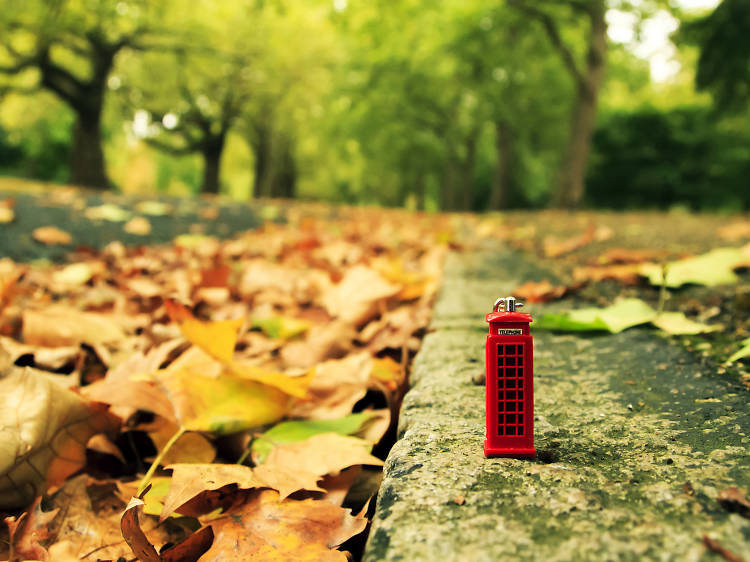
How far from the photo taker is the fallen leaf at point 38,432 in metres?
0.67

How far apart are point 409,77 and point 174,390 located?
15.6 m

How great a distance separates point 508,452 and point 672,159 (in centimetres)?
1919

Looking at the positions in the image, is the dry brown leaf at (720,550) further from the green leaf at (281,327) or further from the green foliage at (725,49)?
the green foliage at (725,49)

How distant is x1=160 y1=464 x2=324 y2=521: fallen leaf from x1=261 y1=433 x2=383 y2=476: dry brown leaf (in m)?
0.02

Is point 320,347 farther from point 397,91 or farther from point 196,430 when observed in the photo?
point 397,91

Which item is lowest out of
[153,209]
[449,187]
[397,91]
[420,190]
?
[153,209]

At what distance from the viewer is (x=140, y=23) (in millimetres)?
12039

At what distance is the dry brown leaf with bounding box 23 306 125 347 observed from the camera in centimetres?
111

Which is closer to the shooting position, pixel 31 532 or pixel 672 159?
pixel 31 532

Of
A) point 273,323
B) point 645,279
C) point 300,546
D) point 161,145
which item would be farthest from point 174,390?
point 161,145

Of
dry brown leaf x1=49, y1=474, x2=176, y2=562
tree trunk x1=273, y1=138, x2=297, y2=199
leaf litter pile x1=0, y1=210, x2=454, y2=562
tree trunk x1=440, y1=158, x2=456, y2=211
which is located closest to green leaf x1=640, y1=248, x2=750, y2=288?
leaf litter pile x1=0, y1=210, x2=454, y2=562

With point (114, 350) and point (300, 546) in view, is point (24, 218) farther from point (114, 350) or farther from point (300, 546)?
point (300, 546)

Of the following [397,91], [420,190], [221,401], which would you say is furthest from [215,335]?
[420,190]

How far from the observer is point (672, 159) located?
55.5 ft
